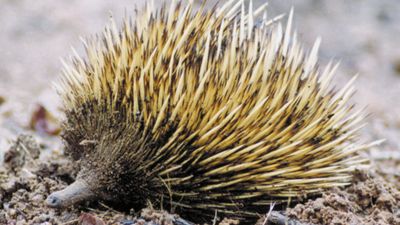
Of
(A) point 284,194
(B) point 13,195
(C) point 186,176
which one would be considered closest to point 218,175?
(C) point 186,176

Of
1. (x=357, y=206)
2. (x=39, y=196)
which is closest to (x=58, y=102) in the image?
(x=39, y=196)

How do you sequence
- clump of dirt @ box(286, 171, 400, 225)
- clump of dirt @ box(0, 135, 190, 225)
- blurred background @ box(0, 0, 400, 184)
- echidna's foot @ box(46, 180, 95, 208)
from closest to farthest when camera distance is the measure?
echidna's foot @ box(46, 180, 95, 208)
clump of dirt @ box(0, 135, 190, 225)
clump of dirt @ box(286, 171, 400, 225)
blurred background @ box(0, 0, 400, 184)

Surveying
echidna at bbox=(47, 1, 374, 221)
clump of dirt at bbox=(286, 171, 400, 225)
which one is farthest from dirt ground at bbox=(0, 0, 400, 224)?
echidna at bbox=(47, 1, 374, 221)

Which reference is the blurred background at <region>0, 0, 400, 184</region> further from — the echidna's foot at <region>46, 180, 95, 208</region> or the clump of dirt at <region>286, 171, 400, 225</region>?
the echidna's foot at <region>46, 180, 95, 208</region>

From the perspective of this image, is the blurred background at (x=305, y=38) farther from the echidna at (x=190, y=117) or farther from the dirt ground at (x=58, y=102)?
the echidna at (x=190, y=117)

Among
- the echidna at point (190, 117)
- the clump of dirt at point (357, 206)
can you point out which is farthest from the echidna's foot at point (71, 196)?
the clump of dirt at point (357, 206)

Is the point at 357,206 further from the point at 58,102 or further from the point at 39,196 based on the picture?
the point at 58,102
